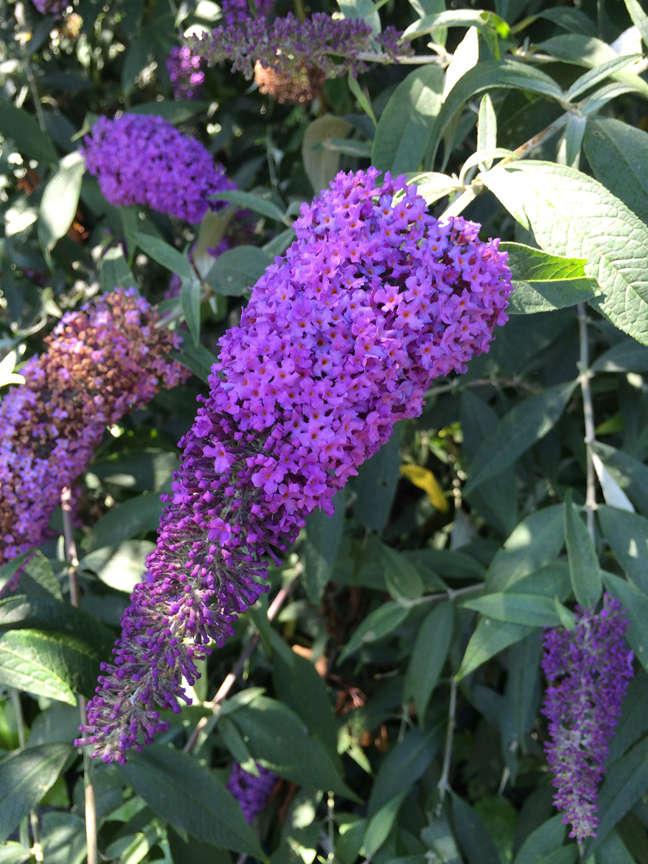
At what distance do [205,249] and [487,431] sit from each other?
90 centimetres

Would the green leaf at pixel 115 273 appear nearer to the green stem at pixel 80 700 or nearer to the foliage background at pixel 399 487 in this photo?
the foliage background at pixel 399 487

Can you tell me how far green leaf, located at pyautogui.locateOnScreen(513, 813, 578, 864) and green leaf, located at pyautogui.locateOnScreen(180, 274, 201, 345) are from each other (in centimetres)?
127

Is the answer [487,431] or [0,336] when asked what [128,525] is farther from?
[0,336]

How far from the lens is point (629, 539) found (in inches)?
68.5

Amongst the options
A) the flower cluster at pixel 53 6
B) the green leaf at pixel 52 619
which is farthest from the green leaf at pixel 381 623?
the flower cluster at pixel 53 6

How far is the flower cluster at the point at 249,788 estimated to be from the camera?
228 centimetres

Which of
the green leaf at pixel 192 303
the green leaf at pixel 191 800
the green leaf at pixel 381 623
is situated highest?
the green leaf at pixel 192 303

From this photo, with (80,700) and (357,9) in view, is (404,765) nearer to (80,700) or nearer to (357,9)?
(80,700)

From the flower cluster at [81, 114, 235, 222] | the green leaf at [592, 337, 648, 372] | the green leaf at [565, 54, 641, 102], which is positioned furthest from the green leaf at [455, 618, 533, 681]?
the flower cluster at [81, 114, 235, 222]

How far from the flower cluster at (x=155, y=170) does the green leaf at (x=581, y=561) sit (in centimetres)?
132

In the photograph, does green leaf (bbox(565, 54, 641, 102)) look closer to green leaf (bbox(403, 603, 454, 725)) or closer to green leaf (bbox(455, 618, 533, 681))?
green leaf (bbox(455, 618, 533, 681))

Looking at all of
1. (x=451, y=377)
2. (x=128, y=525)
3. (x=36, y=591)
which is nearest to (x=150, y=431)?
(x=128, y=525)

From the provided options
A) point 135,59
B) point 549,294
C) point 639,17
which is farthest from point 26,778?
point 135,59

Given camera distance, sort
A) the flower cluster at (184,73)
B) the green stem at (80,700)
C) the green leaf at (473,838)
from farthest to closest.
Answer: the flower cluster at (184,73)
the green leaf at (473,838)
the green stem at (80,700)
